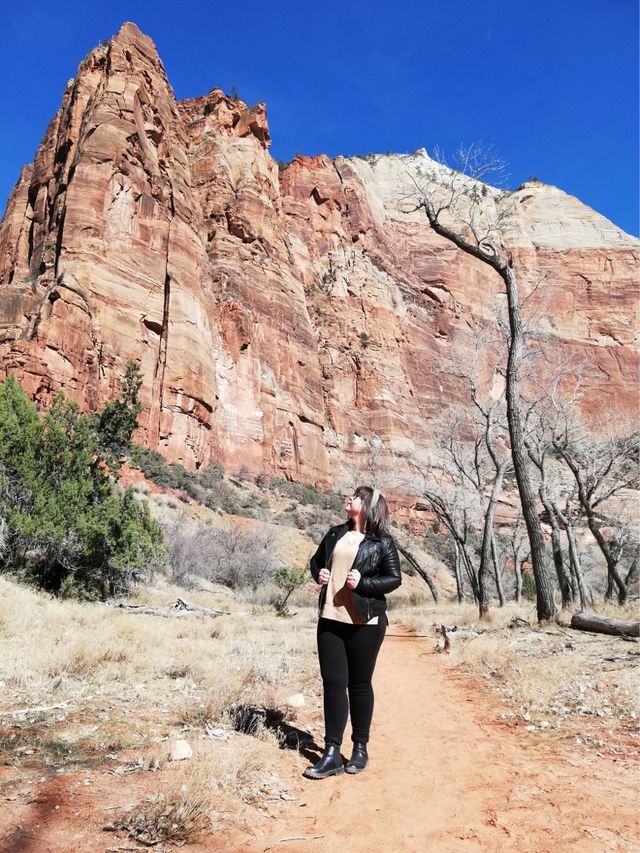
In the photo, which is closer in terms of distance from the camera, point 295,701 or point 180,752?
point 180,752

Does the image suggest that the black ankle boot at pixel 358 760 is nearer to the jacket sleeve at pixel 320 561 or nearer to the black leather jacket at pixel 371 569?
the black leather jacket at pixel 371 569

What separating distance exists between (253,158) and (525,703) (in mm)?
57342

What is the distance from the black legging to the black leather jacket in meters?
0.14

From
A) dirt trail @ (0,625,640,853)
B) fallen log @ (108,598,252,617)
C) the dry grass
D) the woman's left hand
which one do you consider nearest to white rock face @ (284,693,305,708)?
dirt trail @ (0,625,640,853)

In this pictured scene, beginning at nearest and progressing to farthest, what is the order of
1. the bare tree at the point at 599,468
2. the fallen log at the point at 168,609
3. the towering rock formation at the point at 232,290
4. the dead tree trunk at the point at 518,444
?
the dead tree trunk at the point at 518,444, the fallen log at the point at 168,609, the bare tree at the point at 599,468, the towering rock formation at the point at 232,290

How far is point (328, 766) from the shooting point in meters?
3.62

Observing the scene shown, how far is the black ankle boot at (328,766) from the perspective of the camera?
3566 mm

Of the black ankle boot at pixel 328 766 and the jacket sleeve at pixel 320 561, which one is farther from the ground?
the jacket sleeve at pixel 320 561

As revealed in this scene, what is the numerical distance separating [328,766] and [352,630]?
0.86 metres

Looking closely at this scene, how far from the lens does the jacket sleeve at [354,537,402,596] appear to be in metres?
3.73

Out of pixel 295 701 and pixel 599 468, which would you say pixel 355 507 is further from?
pixel 599 468

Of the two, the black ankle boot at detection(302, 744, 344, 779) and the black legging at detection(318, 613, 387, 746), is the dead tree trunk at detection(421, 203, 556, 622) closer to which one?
the black legging at detection(318, 613, 387, 746)

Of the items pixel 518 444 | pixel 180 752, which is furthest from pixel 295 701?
pixel 518 444

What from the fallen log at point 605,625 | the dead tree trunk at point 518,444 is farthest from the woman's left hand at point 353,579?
the dead tree trunk at point 518,444
